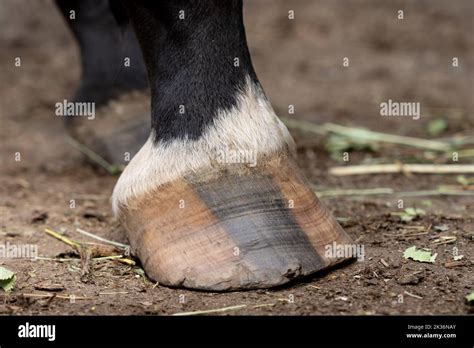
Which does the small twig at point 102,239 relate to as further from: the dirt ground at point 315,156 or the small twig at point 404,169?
the small twig at point 404,169

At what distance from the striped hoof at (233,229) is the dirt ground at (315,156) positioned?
0.05 m

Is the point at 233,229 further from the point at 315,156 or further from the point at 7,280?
the point at 315,156

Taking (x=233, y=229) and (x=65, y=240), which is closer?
(x=233, y=229)


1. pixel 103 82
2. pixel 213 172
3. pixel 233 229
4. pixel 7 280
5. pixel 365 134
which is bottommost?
pixel 7 280

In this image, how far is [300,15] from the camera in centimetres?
593

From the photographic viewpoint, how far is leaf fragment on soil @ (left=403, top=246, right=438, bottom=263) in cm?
199

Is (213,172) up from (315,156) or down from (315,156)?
down

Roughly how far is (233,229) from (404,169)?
4.44 ft

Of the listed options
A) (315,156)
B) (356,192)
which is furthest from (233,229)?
(315,156)

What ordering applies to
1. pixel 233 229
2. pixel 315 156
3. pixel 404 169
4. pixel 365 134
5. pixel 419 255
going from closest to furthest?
1. pixel 233 229
2. pixel 419 255
3. pixel 404 169
4. pixel 315 156
5. pixel 365 134

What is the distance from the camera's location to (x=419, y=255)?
2.01 meters
